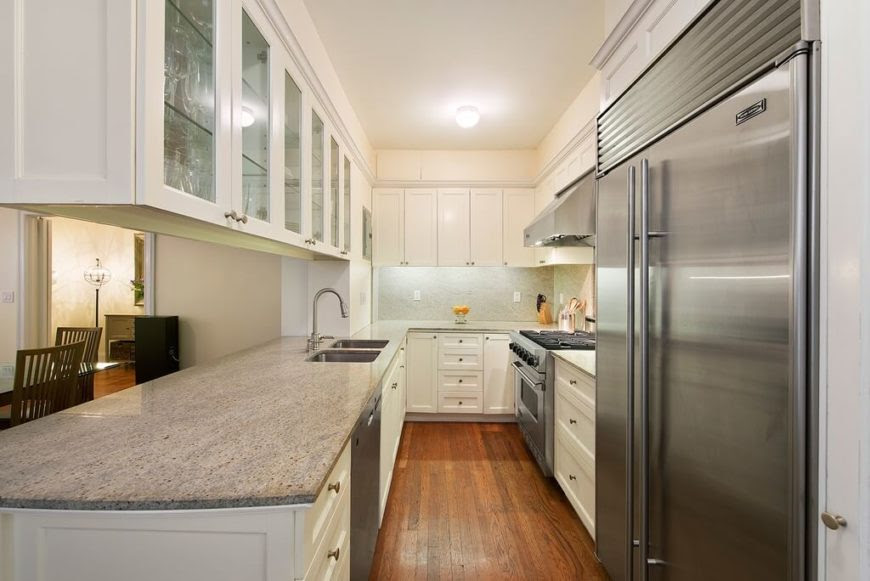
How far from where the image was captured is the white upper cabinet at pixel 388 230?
4.18m

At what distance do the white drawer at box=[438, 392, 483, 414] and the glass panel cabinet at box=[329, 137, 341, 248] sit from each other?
6.54 ft

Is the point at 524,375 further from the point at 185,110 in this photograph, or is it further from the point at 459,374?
the point at 185,110

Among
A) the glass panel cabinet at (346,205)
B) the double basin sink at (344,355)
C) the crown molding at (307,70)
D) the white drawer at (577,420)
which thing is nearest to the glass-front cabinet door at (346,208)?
the glass panel cabinet at (346,205)

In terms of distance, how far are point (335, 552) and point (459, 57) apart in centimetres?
264

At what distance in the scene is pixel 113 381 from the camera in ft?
15.7

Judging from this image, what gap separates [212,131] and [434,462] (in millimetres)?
2633

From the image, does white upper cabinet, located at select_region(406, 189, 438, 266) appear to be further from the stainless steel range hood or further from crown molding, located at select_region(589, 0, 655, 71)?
crown molding, located at select_region(589, 0, 655, 71)

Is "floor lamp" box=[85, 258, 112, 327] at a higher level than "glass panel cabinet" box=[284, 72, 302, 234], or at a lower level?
lower

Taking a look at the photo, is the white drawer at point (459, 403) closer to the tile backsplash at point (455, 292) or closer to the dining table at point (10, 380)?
the tile backsplash at point (455, 292)

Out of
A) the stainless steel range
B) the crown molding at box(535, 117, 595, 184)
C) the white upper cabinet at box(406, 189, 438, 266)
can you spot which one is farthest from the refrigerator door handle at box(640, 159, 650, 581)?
the white upper cabinet at box(406, 189, 438, 266)

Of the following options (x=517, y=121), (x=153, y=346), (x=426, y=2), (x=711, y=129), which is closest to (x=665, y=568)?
(x=711, y=129)

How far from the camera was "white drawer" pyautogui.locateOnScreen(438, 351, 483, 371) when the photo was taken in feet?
12.7

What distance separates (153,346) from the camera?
3844mm

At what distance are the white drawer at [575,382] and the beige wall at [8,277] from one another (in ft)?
19.0
